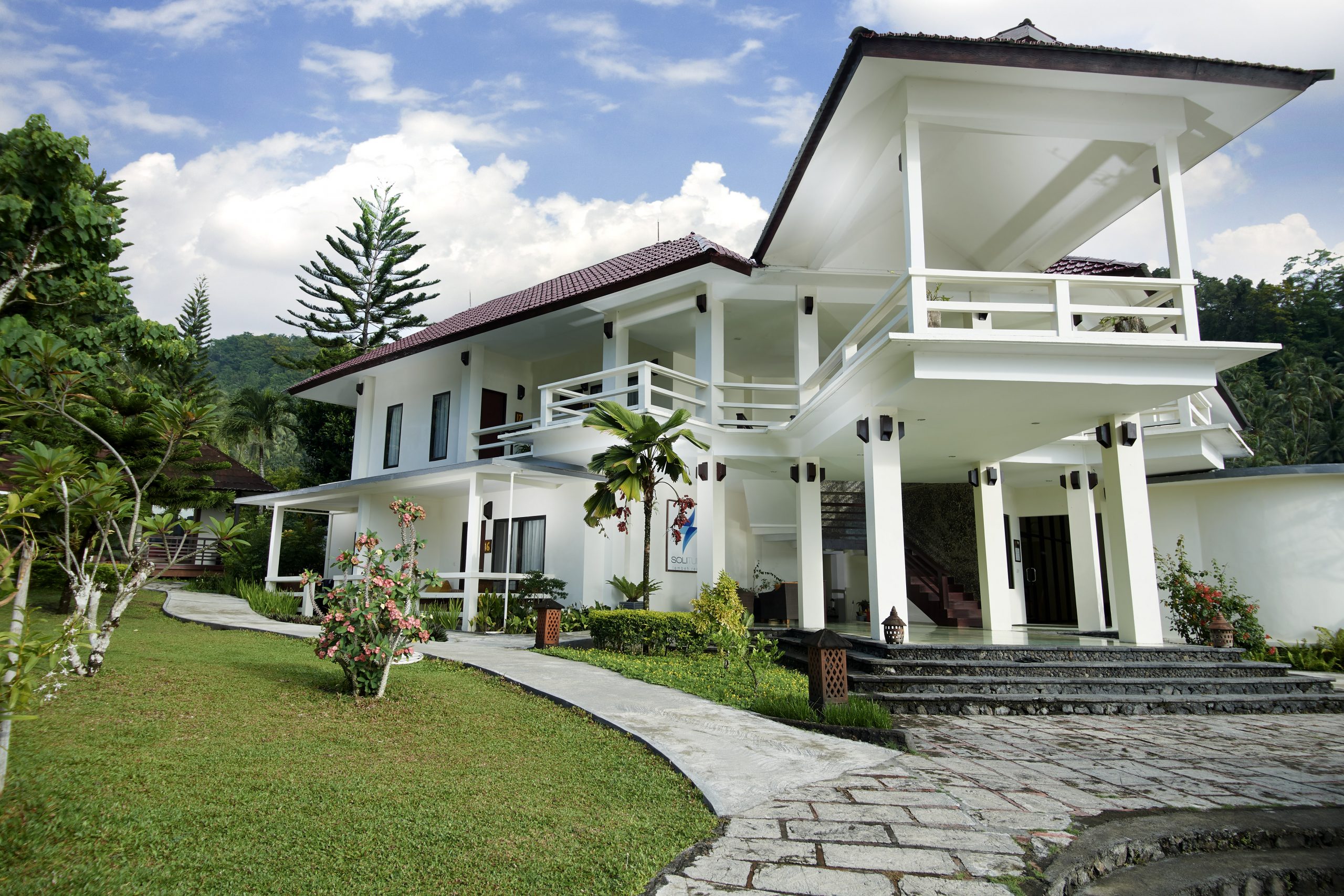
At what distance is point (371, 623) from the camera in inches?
252

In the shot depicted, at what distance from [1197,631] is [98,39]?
63.5 feet

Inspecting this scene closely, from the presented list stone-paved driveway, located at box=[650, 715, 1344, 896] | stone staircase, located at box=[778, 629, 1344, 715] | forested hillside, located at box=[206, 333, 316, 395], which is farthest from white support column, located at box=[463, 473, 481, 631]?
forested hillside, located at box=[206, 333, 316, 395]

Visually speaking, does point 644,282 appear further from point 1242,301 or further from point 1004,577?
point 1242,301

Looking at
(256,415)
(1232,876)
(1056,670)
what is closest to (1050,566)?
(1056,670)

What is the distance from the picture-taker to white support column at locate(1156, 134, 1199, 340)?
8.51 m

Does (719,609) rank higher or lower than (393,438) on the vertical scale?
lower

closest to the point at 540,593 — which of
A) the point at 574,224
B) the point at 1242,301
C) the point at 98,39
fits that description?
the point at 98,39

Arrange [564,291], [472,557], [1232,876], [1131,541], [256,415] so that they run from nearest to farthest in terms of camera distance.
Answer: [1232,876]
[1131,541]
[472,557]
[564,291]
[256,415]

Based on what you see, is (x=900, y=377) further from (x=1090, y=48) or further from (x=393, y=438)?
(x=393, y=438)

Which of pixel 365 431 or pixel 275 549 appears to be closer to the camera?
pixel 275 549

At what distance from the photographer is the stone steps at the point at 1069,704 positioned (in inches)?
292

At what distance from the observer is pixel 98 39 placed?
12766 millimetres

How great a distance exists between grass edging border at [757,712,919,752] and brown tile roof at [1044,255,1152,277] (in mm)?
9733

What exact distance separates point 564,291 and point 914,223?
28.8 ft
